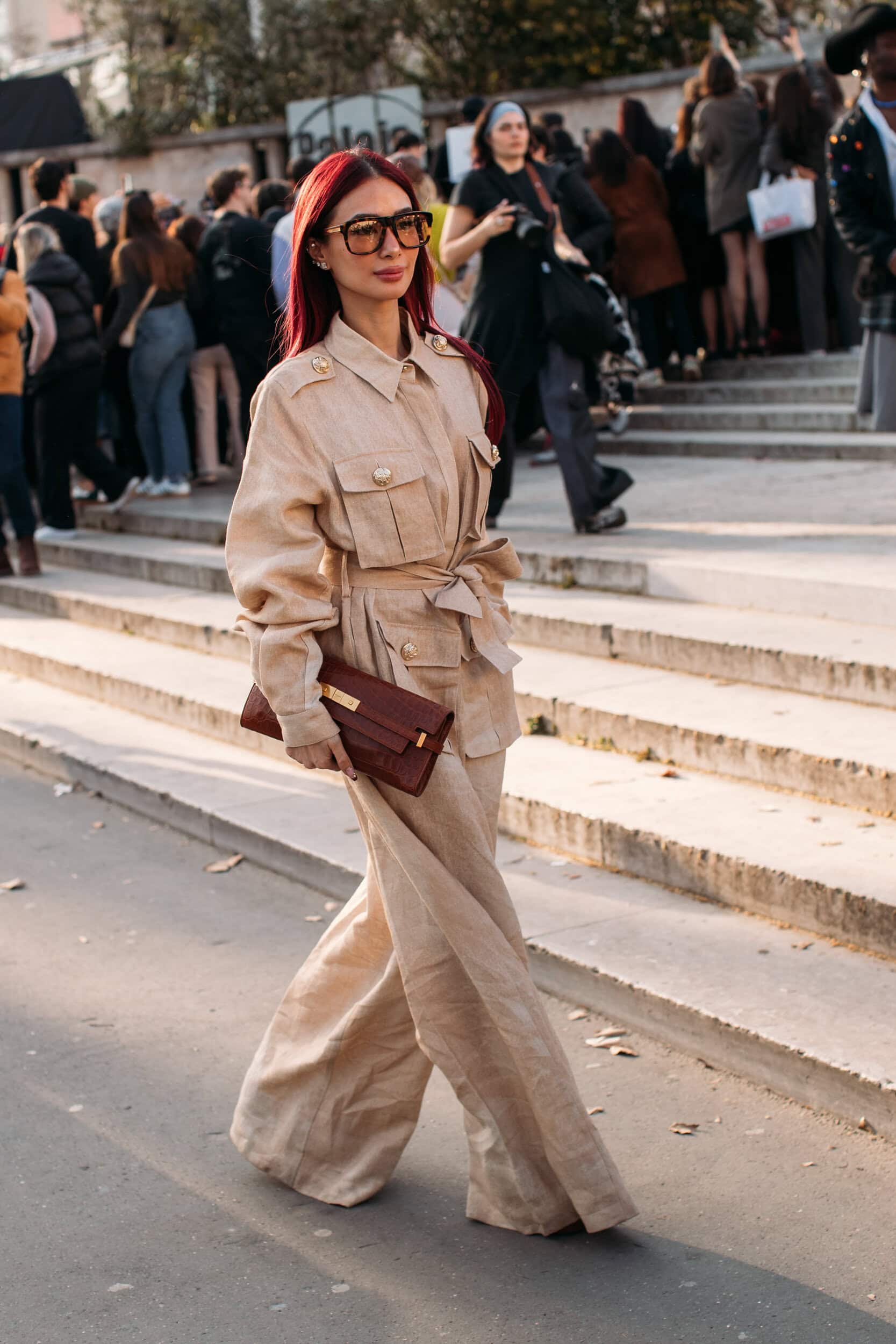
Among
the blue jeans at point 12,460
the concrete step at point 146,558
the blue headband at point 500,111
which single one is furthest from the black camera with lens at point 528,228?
the blue jeans at point 12,460

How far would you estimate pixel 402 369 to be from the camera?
3.04 m

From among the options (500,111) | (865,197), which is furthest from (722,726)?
(500,111)

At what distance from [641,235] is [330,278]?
9.17m

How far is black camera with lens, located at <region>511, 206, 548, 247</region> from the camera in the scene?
738cm

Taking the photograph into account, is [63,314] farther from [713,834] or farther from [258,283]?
[713,834]

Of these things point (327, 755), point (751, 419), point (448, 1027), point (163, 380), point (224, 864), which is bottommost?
point (224, 864)

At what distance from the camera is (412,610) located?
3061mm

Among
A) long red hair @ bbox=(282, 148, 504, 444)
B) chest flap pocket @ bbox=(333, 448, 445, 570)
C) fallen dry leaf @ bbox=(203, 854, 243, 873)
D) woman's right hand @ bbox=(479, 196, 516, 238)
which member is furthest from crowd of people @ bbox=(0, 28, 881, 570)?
chest flap pocket @ bbox=(333, 448, 445, 570)

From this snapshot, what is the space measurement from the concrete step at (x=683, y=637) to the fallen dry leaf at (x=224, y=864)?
6.04ft

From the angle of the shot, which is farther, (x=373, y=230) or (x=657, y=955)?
(x=657, y=955)

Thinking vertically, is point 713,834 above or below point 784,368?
below

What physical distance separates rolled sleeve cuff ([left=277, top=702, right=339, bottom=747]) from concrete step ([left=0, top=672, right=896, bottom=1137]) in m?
1.41

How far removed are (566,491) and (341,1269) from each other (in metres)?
5.37

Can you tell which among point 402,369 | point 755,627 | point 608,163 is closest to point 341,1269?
point 402,369
